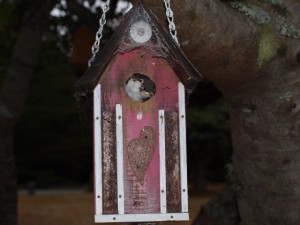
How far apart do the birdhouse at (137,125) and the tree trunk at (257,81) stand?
0.70 metres

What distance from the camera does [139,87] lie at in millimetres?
3123

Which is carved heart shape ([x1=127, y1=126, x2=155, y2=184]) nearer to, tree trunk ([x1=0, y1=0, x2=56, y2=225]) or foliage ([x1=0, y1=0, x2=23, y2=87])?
tree trunk ([x1=0, y1=0, x2=56, y2=225])

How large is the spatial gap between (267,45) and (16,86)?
14.4ft

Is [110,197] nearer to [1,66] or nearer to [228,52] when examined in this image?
[228,52]

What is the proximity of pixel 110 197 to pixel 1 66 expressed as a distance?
726 inches

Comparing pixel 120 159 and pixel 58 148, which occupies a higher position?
pixel 58 148

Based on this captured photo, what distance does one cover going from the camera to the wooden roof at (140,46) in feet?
9.99

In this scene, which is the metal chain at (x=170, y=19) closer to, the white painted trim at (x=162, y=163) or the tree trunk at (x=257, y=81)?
the white painted trim at (x=162, y=163)

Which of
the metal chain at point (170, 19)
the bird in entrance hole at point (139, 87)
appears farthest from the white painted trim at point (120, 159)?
the metal chain at point (170, 19)

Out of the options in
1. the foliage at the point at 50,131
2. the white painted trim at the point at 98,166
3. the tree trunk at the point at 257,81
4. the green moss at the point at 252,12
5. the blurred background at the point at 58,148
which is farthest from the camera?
the foliage at the point at 50,131

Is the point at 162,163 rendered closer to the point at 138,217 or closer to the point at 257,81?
the point at 138,217

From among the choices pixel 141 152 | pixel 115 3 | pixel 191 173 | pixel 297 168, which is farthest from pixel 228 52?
pixel 191 173

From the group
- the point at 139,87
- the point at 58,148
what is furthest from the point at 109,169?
the point at 58,148

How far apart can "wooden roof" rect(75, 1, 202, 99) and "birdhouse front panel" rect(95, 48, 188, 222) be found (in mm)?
43
